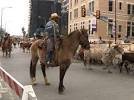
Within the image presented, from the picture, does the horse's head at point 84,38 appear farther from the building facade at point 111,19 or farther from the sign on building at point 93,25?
the building facade at point 111,19

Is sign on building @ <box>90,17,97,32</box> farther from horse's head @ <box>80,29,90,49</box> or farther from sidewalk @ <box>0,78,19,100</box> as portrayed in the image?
sidewalk @ <box>0,78,19,100</box>

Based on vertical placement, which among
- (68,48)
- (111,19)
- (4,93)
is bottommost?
(4,93)

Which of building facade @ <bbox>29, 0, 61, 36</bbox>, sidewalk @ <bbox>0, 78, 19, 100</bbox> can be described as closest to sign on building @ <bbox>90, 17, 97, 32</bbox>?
sidewalk @ <bbox>0, 78, 19, 100</bbox>

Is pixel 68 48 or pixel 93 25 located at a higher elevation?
pixel 93 25

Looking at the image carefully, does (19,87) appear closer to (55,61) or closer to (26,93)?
(26,93)

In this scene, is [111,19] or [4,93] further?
[111,19]

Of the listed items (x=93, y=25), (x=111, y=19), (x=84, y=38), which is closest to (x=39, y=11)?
(x=111, y=19)

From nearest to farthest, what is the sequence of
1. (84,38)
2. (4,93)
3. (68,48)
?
(4,93) < (68,48) < (84,38)

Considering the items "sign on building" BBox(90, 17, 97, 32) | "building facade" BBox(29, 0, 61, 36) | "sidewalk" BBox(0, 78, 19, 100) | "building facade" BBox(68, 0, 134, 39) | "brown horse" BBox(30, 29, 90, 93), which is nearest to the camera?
"sidewalk" BBox(0, 78, 19, 100)

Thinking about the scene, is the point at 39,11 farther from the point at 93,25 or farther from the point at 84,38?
the point at 84,38

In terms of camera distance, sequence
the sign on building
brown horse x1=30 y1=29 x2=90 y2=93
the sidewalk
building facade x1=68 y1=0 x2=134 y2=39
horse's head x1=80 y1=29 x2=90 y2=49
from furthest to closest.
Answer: building facade x1=68 y1=0 x2=134 y2=39, the sign on building, horse's head x1=80 y1=29 x2=90 y2=49, brown horse x1=30 y1=29 x2=90 y2=93, the sidewalk

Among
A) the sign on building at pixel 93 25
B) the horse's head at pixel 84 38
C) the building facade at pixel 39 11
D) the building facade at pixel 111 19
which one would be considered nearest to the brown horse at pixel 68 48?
the horse's head at pixel 84 38

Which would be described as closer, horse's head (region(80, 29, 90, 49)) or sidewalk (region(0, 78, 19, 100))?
sidewalk (region(0, 78, 19, 100))

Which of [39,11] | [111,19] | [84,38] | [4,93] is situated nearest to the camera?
[4,93]
